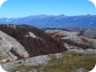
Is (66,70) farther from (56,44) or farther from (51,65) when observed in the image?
(56,44)

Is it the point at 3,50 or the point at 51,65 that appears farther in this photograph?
the point at 3,50

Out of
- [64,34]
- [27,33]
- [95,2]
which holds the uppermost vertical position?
[95,2]

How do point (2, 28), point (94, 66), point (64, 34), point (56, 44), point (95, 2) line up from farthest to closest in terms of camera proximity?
point (64, 34), point (56, 44), point (2, 28), point (94, 66), point (95, 2)

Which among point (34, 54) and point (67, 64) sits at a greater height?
point (67, 64)

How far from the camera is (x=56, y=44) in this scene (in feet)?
185

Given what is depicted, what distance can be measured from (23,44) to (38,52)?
3.72 m

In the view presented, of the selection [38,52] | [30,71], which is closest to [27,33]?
[38,52]

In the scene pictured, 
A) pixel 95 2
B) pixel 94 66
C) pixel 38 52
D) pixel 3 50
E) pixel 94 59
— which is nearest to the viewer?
pixel 95 2

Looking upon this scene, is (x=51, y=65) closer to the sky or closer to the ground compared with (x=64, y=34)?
closer to the sky

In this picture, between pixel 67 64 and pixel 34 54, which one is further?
pixel 34 54

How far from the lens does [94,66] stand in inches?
1021

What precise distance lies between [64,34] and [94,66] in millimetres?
60212

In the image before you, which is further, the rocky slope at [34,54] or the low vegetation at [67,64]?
the rocky slope at [34,54]

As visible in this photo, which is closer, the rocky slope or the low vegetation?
the low vegetation
